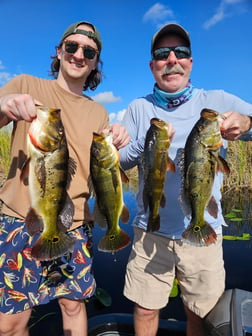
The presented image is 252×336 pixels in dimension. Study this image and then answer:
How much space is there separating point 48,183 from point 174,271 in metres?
2.00

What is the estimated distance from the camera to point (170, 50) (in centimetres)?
317

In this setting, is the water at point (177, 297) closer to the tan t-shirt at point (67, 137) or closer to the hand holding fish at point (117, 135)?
the tan t-shirt at point (67, 137)

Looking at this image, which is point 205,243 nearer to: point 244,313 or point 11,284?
point 244,313

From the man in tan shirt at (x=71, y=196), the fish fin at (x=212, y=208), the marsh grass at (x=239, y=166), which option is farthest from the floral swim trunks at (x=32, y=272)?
the marsh grass at (x=239, y=166)

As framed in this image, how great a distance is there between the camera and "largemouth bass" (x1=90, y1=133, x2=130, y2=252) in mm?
2614

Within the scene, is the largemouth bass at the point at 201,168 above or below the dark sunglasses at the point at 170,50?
below

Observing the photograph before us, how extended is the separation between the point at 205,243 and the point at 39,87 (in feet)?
7.92

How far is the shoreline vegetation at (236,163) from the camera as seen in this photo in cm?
1021

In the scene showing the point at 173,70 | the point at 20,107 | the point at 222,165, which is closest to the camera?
the point at 20,107

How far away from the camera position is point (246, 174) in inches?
472

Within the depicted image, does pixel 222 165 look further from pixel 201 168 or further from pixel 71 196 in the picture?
pixel 71 196

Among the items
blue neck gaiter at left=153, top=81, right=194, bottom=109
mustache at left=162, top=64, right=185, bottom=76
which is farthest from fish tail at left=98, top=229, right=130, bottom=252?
mustache at left=162, top=64, right=185, bottom=76

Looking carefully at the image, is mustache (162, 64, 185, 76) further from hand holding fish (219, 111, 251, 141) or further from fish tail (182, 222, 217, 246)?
fish tail (182, 222, 217, 246)

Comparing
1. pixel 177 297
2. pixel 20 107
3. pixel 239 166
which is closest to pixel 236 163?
pixel 239 166
